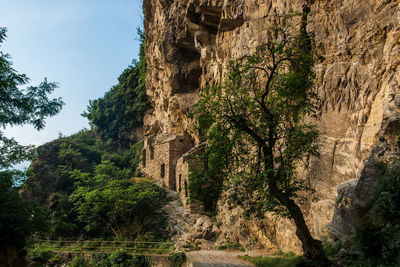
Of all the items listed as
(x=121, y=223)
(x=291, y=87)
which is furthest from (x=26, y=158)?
(x=121, y=223)

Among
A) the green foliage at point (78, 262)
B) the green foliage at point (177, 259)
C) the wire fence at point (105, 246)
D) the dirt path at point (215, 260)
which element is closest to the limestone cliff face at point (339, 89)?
the dirt path at point (215, 260)

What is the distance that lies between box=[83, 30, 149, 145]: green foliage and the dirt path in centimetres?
2186

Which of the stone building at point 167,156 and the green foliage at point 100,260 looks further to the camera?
the stone building at point 167,156

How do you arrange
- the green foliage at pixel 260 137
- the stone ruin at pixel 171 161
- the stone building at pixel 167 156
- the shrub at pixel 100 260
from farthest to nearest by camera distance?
the stone building at pixel 167 156
the stone ruin at pixel 171 161
the shrub at pixel 100 260
the green foliage at pixel 260 137

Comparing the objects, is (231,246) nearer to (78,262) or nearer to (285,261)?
(285,261)

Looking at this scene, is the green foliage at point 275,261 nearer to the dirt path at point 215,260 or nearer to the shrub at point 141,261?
the dirt path at point 215,260

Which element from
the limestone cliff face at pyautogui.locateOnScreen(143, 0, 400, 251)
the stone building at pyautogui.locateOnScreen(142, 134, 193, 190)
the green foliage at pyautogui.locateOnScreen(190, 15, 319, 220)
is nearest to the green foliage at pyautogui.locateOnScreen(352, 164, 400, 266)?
the limestone cliff face at pyautogui.locateOnScreen(143, 0, 400, 251)

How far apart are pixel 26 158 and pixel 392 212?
10921 millimetres

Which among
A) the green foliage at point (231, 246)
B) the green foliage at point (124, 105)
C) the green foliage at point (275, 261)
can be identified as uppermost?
the green foliage at point (124, 105)

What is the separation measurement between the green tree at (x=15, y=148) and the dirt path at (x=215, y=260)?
576 centimetres

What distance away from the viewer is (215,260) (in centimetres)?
1087

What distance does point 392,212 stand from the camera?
5.95 meters

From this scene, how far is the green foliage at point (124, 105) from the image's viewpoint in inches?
1275

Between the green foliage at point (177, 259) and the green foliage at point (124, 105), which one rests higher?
the green foliage at point (124, 105)
